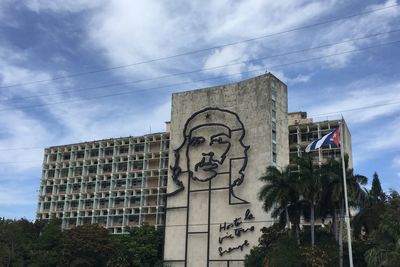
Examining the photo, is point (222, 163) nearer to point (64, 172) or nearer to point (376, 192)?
point (376, 192)

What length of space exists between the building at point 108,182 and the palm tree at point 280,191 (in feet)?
190

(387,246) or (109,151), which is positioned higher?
(109,151)

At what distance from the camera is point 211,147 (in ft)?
322

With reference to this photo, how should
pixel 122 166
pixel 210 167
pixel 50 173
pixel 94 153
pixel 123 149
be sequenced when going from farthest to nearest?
pixel 50 173 < pixel 94 153 < pixel 123 149 < pixel 122 166 < pixel 210 167

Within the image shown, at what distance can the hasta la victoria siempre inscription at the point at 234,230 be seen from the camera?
290 feet

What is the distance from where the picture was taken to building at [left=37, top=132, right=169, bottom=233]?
5133 inches

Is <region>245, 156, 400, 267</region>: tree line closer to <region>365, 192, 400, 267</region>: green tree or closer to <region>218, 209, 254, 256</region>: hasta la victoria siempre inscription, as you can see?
<region>365, 192, 400, 267</region>: green tree

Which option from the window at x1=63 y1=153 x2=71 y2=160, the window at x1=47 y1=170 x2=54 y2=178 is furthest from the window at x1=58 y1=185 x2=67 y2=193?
the window at x1=63 y1=153 x2=71 y2=160

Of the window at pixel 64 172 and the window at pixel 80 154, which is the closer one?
the window at pixel 64 172

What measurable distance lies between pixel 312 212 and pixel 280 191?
5.11 metres

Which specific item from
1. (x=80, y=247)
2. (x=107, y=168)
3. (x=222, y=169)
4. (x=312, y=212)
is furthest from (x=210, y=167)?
(x=107, y=168)

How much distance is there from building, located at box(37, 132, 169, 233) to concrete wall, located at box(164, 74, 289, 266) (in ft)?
98.6

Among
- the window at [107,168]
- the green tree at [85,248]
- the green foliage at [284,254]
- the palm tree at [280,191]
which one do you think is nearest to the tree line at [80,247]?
the green tree at [85,248]

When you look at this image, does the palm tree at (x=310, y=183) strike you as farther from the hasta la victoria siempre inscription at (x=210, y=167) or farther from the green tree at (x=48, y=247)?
the green tree at (x=48, y=247)
